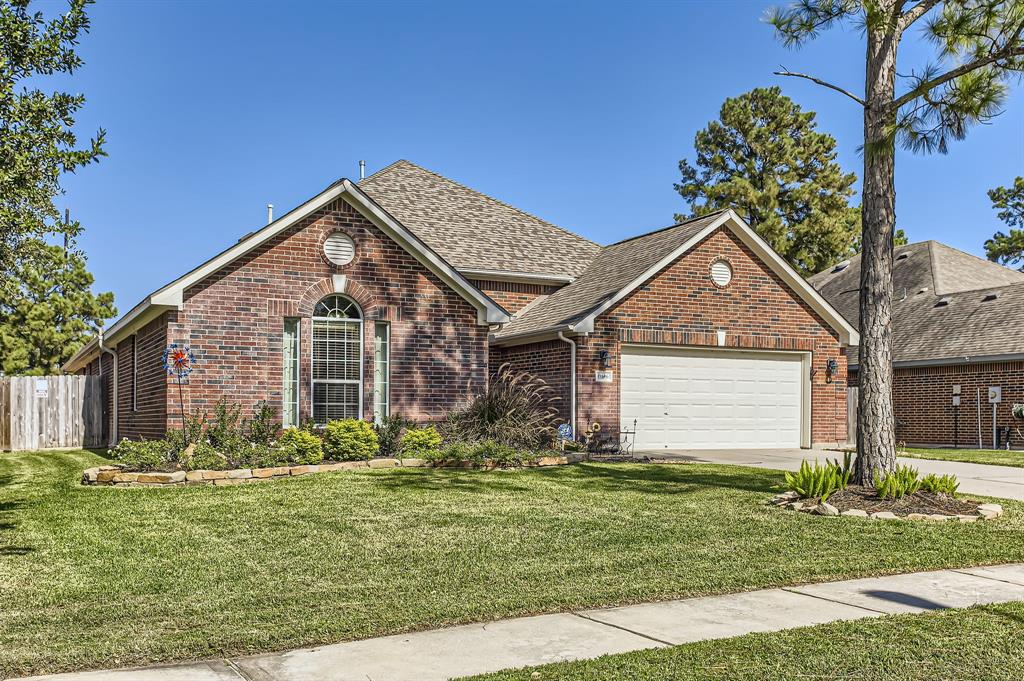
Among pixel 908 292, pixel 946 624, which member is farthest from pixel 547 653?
pixel 908 292

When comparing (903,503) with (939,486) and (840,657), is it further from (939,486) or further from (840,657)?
(840,657)

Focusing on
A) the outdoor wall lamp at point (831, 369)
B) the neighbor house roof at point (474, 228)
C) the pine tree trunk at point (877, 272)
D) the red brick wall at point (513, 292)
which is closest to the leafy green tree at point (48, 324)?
the neighbor house roof at point (474, 228)

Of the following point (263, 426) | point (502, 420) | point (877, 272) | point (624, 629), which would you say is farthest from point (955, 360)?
point (624, 629)

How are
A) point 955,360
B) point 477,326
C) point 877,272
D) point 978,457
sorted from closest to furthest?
point 877,272 → point 477,326 → point 978,457 → point 955,360

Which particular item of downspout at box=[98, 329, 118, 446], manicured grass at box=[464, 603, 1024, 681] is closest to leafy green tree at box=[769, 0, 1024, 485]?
manicured grass at box=[464, 603, 1024, 681]

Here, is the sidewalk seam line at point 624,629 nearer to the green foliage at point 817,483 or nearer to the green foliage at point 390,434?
the green foliage at point 817,483

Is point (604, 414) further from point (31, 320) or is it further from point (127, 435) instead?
point (31, 320)

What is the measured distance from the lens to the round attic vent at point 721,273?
67.6 ft

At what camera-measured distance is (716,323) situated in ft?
67.2

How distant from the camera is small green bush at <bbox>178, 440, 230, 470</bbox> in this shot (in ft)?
44.2

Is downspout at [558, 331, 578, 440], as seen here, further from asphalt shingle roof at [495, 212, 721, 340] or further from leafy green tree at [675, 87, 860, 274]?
leafy green tree at [675, 87, 860, 274]

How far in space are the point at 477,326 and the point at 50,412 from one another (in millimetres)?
12616

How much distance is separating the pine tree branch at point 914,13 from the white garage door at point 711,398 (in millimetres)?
9331

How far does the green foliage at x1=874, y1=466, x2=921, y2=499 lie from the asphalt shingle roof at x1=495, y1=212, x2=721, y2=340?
8530 mm
